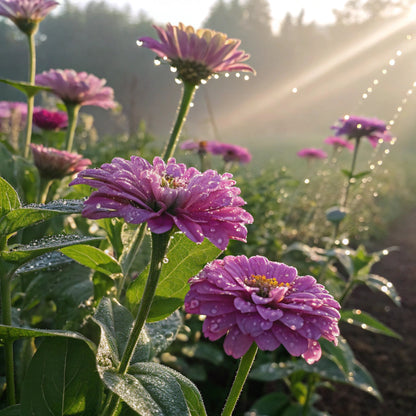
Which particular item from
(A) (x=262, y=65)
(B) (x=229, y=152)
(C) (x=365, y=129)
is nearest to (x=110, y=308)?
(C) (x=365, y=129)

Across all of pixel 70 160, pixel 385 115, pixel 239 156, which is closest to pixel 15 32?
pixel 385 115

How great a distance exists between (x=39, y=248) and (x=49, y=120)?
1.02 metres

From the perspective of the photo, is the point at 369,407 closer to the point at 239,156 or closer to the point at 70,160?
the point at 239,156

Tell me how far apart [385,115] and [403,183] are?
7.68 m

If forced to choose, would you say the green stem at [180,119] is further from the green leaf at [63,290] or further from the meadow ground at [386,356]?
the meadow ground at [386,356]

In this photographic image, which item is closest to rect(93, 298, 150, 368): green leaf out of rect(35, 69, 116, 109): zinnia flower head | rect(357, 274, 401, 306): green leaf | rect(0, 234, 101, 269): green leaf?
rect(0, 234, 101, 269): green leaf

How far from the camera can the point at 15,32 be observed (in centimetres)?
1778

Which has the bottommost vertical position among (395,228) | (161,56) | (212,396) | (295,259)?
(395,228)

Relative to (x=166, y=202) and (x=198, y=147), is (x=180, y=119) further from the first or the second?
(x=198, y=147)

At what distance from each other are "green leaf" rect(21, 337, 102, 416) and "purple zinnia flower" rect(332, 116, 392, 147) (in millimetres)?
1503

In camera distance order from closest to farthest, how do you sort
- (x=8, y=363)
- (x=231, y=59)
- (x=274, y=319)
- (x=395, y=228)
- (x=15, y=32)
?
(x=274, y=319) → (x=8, y=363) → (x=231, y=59) → (x=395, y=228) → (x=15, y=32)

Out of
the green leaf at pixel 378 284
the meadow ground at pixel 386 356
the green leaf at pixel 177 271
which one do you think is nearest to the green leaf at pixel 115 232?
the green leaf at pixel 177 271

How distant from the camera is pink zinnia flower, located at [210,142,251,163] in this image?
7.68 feet

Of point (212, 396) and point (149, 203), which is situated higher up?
point (149, 203)
